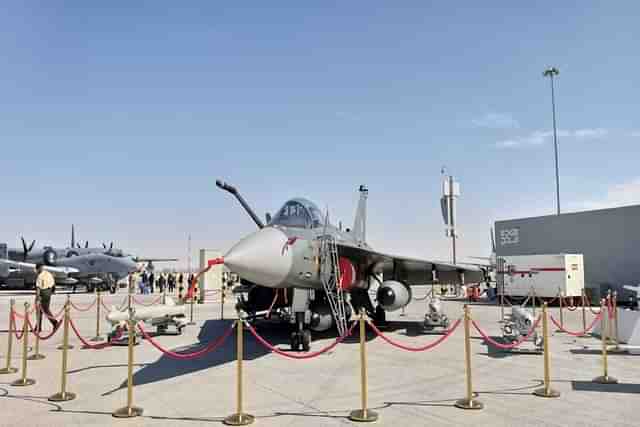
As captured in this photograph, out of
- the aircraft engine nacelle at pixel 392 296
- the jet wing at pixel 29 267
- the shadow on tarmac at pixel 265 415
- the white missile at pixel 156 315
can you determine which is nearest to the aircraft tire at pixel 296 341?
the aircraft engine nacelle at pixel 392 296

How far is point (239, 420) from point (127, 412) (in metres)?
1.35

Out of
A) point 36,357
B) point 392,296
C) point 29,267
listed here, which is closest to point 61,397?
point 36,357

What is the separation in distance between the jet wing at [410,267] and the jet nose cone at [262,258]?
249cm

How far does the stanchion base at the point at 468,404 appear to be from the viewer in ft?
18.4

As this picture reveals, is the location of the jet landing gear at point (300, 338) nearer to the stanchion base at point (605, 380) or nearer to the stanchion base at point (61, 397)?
the stanchion base at point (61, 397)

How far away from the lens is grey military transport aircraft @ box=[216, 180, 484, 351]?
757cm

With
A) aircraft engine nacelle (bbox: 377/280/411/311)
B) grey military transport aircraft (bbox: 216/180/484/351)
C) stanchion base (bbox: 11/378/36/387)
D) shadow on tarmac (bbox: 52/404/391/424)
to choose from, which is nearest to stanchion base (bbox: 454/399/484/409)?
shadow on tarmac (bbox: 52/404/391/424)

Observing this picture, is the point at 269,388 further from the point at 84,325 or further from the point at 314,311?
the point at 84,325

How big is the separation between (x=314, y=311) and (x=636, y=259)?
19297mm

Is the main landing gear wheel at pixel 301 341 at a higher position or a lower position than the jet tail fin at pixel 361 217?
lower

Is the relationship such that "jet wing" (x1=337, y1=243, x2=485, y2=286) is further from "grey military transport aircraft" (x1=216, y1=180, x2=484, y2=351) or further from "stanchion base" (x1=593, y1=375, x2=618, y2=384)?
"stanchion base" (x1=593, y1=375, x2=618, y2=384)

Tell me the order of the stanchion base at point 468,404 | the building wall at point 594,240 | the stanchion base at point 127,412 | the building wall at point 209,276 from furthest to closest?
the building wall at point 209,276
the building wall at point 594,240
the stanchion base at point 468,404
the stanchion base at point 127,412

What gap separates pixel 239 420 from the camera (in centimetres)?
507

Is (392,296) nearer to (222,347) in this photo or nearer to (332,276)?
(332,276)
